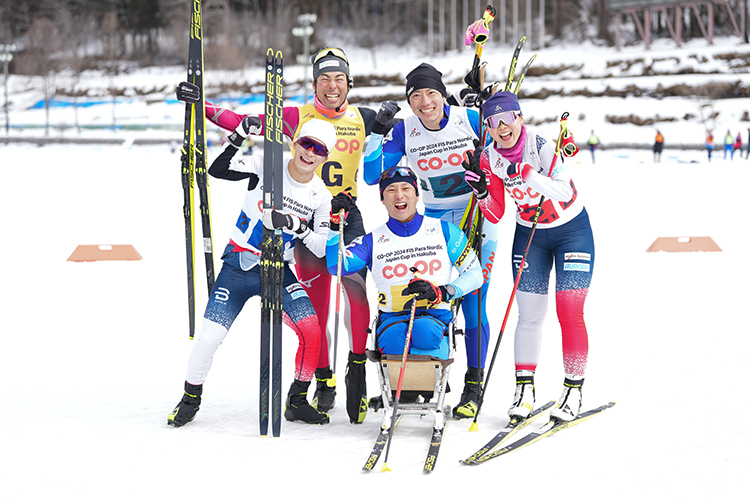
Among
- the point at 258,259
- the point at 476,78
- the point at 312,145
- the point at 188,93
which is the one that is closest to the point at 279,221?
the point at 258,259

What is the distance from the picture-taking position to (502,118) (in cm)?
424

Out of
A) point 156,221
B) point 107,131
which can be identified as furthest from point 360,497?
point 107,131

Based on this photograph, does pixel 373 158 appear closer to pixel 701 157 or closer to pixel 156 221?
pixel 156 221

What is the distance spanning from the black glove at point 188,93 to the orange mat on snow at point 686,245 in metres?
7.47

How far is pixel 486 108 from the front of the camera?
4.28m

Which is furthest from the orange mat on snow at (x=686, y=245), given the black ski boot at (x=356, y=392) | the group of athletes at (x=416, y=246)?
the black ski boot at (x=356, y=392)

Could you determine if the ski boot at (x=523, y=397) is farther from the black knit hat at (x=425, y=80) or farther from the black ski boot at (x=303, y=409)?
the black knit hat at (x=425, y=80)

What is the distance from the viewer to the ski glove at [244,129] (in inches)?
175

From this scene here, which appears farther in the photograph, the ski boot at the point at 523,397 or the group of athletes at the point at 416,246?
the ski boot at the point at 523,397

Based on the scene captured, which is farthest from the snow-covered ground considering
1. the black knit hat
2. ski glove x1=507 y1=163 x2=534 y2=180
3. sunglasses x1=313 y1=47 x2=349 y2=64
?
sunglasses x1=313 y1=47 x2=349 y2=64

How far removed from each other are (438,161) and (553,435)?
70.5 inches

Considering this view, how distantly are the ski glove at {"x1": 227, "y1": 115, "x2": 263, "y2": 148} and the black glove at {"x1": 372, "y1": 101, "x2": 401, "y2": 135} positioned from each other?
0.75 metres

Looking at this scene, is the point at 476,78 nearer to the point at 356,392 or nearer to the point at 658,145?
the point at 356,392

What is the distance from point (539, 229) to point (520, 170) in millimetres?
418
